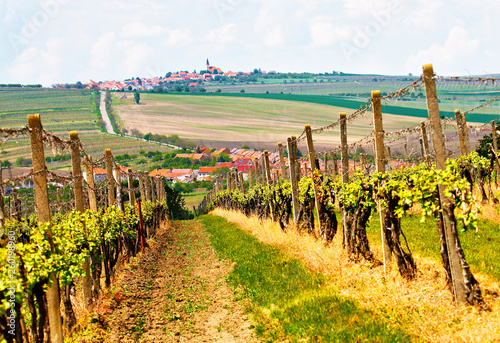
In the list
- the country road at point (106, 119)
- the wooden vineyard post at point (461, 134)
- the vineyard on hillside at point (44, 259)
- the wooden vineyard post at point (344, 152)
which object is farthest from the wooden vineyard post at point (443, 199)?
the country road at point (106, 119)

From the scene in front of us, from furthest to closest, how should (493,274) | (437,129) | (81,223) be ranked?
(81,223)
(493,274)
(437,129)

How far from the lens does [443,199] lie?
6.96 meters

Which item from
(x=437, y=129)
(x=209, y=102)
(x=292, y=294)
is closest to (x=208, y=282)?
(x=292, y=294)

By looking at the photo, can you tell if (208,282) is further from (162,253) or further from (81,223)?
(162,253)

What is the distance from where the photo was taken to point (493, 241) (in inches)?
456

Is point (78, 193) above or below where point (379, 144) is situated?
below

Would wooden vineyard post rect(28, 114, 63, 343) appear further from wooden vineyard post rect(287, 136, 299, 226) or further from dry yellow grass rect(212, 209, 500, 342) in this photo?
wooden vineyard post rect(287, 136, 299, 226)

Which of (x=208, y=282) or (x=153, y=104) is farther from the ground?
(x=153, y=104)

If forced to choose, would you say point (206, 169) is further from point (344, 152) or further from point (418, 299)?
point (418, 299)

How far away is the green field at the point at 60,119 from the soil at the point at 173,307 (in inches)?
2984

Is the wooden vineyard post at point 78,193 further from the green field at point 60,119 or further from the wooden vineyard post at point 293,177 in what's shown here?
the green field at point 60,119

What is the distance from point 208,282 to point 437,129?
722cm

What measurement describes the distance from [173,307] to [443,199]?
580 cm

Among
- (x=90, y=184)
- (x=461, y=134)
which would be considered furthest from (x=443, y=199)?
(x=461, y=134)
